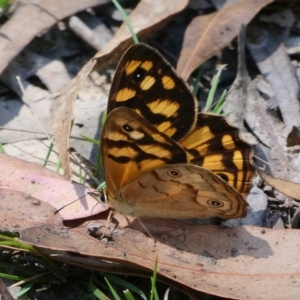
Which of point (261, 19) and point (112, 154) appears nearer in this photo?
point (112, 154)

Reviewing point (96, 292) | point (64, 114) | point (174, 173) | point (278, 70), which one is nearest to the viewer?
point (174, 173)

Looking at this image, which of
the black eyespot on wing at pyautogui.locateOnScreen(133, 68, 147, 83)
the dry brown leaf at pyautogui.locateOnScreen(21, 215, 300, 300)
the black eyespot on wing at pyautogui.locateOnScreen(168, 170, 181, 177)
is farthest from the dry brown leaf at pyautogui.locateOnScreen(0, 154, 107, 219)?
the black eyespot on wing at pyautogui.locateOnScreen(133, 68, 147, 83)

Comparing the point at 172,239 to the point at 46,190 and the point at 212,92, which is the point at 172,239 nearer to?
the point at 46,190

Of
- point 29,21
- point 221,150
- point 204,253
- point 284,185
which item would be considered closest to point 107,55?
point 29,21

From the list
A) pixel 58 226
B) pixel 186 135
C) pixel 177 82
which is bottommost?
pixel 58 226

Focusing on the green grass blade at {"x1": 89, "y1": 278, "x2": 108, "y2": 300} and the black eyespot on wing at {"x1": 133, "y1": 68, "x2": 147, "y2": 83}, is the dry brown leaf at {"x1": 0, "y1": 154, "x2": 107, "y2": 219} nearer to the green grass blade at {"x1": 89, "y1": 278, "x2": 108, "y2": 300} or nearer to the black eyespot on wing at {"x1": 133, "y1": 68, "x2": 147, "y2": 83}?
the green grass blade at {"x1": 89, "y1": 278, "x2": 108, "y2": 300}

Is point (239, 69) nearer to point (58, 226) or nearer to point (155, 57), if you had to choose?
point (155, 57)


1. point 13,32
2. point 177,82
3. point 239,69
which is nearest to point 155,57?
point 177,82
